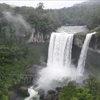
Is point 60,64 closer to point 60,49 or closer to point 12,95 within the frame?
point 60,49

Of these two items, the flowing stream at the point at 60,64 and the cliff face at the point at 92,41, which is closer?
the flowing stream at the point at 60,64

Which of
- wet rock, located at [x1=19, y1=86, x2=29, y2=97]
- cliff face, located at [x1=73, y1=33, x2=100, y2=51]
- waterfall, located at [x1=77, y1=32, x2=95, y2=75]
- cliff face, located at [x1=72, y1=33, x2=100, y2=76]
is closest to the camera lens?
wet rock, located at [x1=19, y1=86, x2=29, y2=97]

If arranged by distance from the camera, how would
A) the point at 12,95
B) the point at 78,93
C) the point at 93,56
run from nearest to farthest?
the point at 78,93 → the point at 12,95 → the point at 93,56

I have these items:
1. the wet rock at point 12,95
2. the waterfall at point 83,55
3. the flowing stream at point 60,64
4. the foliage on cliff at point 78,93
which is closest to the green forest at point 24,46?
the foliage on cliff at point 78,93

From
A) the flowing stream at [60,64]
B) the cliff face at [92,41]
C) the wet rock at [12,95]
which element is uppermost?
the cliff face at [92,41]

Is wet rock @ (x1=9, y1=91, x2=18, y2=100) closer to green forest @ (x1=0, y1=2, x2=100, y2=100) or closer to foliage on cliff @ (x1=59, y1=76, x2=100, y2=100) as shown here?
green forest @ (x1=0, y1=2, x2=100, y2=100)

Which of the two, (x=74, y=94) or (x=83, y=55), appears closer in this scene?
(x=74, y=94)

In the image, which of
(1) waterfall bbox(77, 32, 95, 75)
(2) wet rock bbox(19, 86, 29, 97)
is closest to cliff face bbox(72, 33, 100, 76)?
(1) waterfall bbox(77, 32, 95, 75)

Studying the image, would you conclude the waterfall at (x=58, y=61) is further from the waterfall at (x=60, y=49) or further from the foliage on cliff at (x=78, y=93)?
the foliage on cliff at (x=78, y=93)

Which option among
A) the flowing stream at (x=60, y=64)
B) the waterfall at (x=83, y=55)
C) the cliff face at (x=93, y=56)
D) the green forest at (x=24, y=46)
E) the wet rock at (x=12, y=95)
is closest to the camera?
the green forest at (x=24, y=46)

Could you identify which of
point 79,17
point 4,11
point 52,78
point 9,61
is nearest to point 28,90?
point 52,78

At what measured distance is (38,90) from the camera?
2686 cm

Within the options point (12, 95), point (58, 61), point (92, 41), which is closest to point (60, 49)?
point (58, 61)

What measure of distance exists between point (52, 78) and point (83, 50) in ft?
19.0
